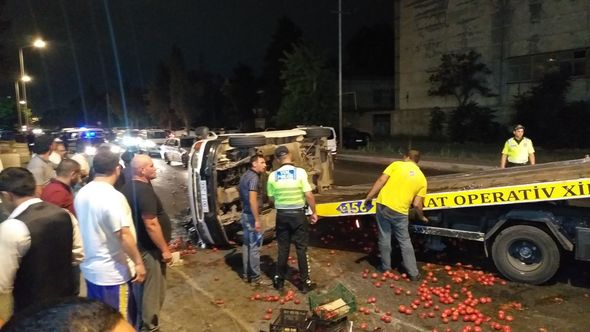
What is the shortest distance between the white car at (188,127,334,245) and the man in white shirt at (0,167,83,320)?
164 inches

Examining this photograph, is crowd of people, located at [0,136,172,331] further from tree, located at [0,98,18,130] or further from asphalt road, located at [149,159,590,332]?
tree, located at [0,98,18,130]

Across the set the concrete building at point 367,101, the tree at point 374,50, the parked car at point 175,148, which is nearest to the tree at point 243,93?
the concrete building at point 367,101

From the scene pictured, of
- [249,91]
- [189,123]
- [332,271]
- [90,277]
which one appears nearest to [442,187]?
[332,271]

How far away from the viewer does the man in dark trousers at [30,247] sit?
10.3 ft

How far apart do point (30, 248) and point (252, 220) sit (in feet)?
11.6

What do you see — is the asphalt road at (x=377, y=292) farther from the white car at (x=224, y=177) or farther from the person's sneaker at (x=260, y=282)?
the white car at (x=224, y=177)

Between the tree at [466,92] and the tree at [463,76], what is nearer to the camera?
the tree at [466,92]

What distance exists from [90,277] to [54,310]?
2845mm

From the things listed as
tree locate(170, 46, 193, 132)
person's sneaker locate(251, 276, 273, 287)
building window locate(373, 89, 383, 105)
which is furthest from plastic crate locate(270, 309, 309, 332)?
tree locate(170, 46, 193, 132)

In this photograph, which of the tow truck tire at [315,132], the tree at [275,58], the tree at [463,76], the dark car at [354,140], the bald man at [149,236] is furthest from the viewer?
the tree at [275,58]

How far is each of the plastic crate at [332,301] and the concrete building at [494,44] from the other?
3038 cm

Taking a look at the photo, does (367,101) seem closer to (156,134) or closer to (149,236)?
(156,134)

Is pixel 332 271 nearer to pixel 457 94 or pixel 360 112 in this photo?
pixel 457 94

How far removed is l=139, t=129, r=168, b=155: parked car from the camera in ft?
91.7
